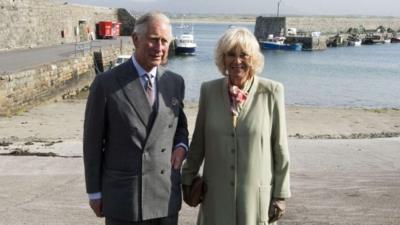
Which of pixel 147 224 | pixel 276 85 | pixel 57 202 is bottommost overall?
pixel 57 202

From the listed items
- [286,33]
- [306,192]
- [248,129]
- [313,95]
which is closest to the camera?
[248,129]

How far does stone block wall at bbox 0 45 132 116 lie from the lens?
52.0ft

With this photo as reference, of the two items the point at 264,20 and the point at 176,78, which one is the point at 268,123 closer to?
the point at 176,78

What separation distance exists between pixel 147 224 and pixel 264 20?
7889 cm

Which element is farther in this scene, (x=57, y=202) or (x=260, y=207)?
(x=57, y=202)

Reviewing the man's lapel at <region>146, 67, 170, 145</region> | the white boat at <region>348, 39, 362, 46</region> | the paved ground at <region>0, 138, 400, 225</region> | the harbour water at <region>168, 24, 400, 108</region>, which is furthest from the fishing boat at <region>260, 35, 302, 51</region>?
the man's lapel at <region>146, 67, 170, 145</region>

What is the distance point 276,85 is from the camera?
3057 mm

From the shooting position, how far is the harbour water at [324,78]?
1036 inches

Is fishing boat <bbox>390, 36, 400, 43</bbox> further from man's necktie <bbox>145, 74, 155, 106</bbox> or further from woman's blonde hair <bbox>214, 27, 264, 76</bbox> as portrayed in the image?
man's necktie <bbox>145, 74, 155, 106</bbox>

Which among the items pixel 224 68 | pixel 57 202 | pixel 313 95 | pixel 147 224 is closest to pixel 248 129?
pixel 224 68

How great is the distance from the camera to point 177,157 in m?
3.06

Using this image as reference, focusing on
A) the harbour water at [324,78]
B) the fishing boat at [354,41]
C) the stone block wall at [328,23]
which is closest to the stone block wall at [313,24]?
the stone block wall at [328,23]

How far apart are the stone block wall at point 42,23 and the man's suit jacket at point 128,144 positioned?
2391 cm

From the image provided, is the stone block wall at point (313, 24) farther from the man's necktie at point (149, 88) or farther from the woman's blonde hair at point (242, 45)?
the man's necktie at point (149, 88)
